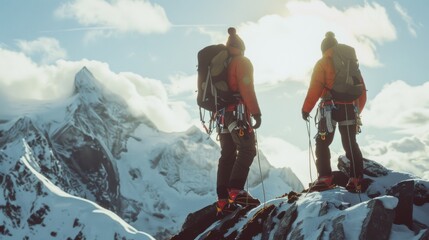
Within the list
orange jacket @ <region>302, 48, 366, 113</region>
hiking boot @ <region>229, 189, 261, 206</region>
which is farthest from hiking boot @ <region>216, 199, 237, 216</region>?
orange jacket @ <region>302, 48, 366, 113</region>

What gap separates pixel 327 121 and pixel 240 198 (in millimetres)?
2731

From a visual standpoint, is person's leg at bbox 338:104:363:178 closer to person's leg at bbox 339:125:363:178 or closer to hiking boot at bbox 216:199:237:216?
person's leg at bbox 339:125:363:178

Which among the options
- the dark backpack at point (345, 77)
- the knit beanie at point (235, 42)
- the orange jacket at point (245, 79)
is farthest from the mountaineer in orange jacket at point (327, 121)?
the knit beanie at point (235, 42)

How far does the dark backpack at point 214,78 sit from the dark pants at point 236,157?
393 mm

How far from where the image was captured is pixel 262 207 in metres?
12.3

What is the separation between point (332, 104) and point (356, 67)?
3.39 ft

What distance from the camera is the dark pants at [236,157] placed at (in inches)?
487

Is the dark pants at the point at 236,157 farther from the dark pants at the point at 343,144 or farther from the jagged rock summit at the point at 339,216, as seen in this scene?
the dark pants at the point at 343,144

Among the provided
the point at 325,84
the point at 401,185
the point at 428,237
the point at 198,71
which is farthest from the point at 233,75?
the point at 428,237

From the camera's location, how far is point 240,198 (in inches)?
501

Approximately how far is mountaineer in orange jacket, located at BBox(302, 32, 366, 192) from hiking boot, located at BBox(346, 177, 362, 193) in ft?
0.05

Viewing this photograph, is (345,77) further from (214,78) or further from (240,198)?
(240,198)

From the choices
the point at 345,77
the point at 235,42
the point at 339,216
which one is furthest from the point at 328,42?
the point at 339,216

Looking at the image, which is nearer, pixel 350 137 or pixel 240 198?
pixel 350 137
